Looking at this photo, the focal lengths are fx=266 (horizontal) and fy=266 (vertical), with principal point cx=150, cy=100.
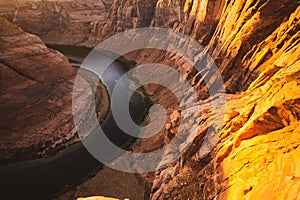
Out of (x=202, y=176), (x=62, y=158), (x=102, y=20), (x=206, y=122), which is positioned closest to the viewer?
(x=202, y=176)

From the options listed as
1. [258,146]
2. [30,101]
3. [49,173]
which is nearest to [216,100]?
Result: [258,146]

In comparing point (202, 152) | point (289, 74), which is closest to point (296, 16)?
point (289, 74)

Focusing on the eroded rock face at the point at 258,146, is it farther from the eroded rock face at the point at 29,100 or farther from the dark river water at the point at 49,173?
the eroded rock face at the point at 29,100

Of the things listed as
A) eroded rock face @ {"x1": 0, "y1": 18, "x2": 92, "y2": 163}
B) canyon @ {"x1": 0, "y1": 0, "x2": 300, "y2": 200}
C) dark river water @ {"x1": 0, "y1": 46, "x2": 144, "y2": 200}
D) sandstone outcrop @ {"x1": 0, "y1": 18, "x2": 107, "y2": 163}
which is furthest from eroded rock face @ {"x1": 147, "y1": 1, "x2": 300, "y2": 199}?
eroded rock face @ {"x1": 0, "y1": 18, "x2": 92, "y2": 163}

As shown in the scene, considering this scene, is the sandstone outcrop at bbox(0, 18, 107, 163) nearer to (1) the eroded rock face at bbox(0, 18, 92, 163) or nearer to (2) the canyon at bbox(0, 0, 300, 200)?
(1) the eroded rock face at bbox(0, 18, 92, 163)

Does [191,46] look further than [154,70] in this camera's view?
No

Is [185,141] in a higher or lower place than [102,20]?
higher


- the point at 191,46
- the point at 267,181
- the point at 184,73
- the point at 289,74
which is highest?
the point at 289,74

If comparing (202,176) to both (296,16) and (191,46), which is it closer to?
(296,16)

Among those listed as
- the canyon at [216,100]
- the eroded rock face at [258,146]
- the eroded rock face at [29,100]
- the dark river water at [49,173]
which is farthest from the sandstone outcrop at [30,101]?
the eroded rock face at [258,146]
